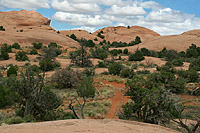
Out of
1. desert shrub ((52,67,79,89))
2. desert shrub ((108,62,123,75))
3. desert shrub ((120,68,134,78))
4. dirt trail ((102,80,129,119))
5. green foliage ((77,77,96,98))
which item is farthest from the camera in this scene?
desert shrub ((108,62,123,75))

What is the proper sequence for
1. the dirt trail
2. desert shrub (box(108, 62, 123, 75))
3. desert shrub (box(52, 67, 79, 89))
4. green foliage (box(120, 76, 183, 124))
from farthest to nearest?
desert shrub (box(108, 62, 123, 75))
desert shrub (box(52, 67, 79, 89))
the dirt trail
green foliage (box(120, 76, 183, 124))

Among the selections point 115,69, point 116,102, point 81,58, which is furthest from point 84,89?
point 81,58

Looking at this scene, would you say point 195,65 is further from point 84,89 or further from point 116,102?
point 84,89

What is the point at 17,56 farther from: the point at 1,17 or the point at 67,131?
the point at 1,17

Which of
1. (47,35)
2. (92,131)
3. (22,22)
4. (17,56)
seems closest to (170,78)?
(92,131)

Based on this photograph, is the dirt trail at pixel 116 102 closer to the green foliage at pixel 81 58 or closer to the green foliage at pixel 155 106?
the green foliage at pixel 155 106

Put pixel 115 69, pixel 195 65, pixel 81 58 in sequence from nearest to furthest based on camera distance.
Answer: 1. pixel 115 69
2. pixel 195 65
3. pixel 81 58

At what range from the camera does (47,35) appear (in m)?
48.2

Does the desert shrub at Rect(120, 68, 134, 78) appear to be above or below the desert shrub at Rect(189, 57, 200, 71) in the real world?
below

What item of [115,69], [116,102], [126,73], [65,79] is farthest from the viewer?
[115,69]

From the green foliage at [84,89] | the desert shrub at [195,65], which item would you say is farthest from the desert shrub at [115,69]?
→ the green foliage at [84,89]

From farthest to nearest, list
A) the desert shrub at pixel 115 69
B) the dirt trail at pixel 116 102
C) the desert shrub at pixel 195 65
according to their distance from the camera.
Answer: the desert shrub at pixel 195 65, the desert shrub at pixel 115 69, the dirt trail at pixel 116 102

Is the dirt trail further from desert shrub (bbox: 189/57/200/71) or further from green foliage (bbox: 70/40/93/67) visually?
desert shrub (bbox: 189/57/200/71)

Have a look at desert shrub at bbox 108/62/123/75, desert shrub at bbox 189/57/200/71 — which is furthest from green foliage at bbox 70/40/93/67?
desert shrub at bbox 189/57/200/71
